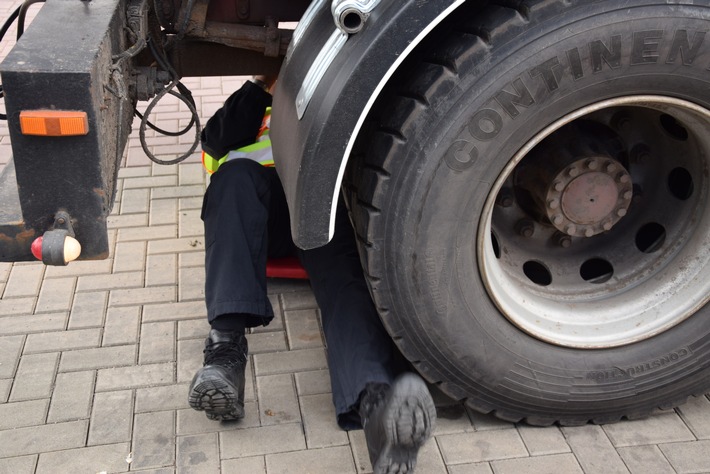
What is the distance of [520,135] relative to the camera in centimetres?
203

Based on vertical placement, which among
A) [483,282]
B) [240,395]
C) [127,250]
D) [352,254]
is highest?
[483,282]

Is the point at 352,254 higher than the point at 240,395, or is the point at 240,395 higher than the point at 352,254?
the point at 352,254

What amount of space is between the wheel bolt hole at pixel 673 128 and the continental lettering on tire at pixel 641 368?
2.05 feet

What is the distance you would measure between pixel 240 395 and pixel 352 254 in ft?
1.98

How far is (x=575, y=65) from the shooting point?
1938mm

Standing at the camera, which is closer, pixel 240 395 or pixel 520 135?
pixel 520 135

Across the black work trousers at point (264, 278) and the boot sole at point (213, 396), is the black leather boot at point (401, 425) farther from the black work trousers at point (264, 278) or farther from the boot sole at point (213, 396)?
the boot sole at point (213, 396)

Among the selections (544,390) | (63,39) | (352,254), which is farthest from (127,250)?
(544,390)

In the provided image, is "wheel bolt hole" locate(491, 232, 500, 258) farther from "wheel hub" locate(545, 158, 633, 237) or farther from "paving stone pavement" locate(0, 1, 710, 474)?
"paving stone pavement" locate(0, 1, 710, 474)

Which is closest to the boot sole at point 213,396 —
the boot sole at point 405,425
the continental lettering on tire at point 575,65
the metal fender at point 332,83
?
the boot sole at point 405,425

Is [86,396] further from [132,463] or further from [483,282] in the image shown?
[483,282]

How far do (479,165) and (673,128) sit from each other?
74cm

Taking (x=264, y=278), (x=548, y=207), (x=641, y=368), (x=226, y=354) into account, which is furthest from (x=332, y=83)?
(x=641, y=368)

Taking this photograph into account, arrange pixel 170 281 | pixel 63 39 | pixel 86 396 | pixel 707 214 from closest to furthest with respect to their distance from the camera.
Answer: pixel 63 39 < pixel 707 214 < pixel 86 396 < pixel 170 281
